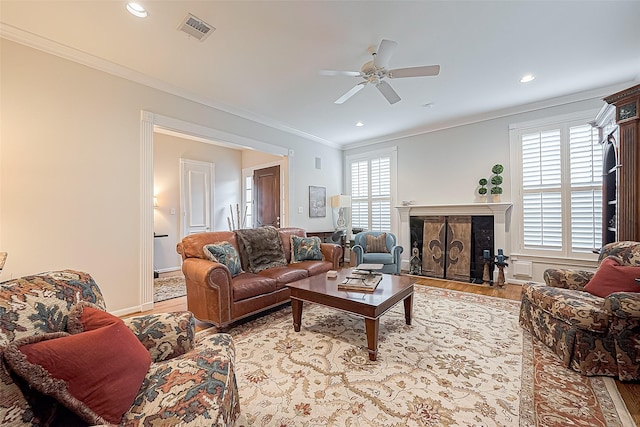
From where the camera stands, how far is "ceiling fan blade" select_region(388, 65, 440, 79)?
2.38 meters

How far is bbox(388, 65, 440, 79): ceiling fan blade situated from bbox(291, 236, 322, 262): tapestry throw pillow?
2432 millimetres

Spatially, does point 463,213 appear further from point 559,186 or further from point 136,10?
point 136,10

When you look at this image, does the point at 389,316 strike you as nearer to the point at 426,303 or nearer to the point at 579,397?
the point at 426,303

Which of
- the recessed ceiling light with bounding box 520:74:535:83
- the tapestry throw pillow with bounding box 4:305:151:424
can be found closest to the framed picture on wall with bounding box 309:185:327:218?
the recessed ceiling light with bounding box 520:74:535:83

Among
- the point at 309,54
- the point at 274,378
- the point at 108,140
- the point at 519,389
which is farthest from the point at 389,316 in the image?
the point at 108,140

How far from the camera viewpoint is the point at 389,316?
9.88 feet

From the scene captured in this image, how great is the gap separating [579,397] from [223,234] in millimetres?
3494

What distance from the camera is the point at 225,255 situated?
9.82 feet

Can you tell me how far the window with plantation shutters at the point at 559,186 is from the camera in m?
3.74

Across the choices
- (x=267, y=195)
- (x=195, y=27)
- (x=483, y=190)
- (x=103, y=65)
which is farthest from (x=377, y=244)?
(x=103, y=65)

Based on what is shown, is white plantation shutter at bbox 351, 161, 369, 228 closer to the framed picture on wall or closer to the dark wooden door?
the framed picture on wall

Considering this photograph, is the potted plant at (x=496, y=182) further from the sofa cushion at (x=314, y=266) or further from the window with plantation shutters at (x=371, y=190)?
the sofa cushion at (x=314, y=266)

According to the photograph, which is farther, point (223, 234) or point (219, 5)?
point (223, 234)

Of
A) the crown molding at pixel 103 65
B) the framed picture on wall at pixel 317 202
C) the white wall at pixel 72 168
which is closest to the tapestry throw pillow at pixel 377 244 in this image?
the framed picture on wall at pixel 317 202
